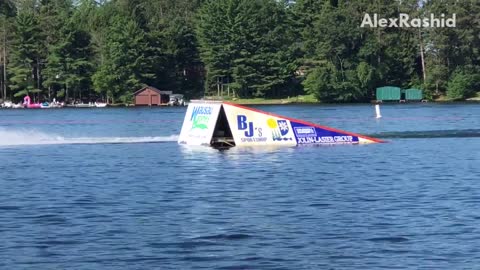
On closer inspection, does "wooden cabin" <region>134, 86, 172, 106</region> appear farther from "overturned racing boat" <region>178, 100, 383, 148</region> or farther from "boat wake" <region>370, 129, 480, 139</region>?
"overturned racing boat" <region>178, 100, 383, 148</region>

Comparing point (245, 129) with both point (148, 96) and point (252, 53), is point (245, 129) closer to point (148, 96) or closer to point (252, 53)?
point (148, 96)

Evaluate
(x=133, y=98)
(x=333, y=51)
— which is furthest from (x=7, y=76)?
(x=333, y=51)

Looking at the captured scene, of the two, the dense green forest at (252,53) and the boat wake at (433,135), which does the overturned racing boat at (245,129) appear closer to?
the boat wake at (433,135)

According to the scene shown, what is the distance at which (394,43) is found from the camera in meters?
134

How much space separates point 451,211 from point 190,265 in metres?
8.13

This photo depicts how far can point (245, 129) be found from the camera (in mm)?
41250

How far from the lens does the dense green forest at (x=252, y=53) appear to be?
13100 cm

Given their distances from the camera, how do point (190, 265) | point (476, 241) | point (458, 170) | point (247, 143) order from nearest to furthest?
point (190, 265) < point (476, 241) < point (458, 170) < point (247, 143)

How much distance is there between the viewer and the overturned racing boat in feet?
133

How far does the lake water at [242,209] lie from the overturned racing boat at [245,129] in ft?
4.06

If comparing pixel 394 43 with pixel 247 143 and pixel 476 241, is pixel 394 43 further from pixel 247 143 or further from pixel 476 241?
pixel 476 241

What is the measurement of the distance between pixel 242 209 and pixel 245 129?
60.9ft

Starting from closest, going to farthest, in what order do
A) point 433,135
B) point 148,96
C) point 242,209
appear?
1. point 242,209
2. point 433,135
3. point 148,96

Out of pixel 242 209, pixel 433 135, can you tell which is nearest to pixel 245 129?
pixel 433 135
